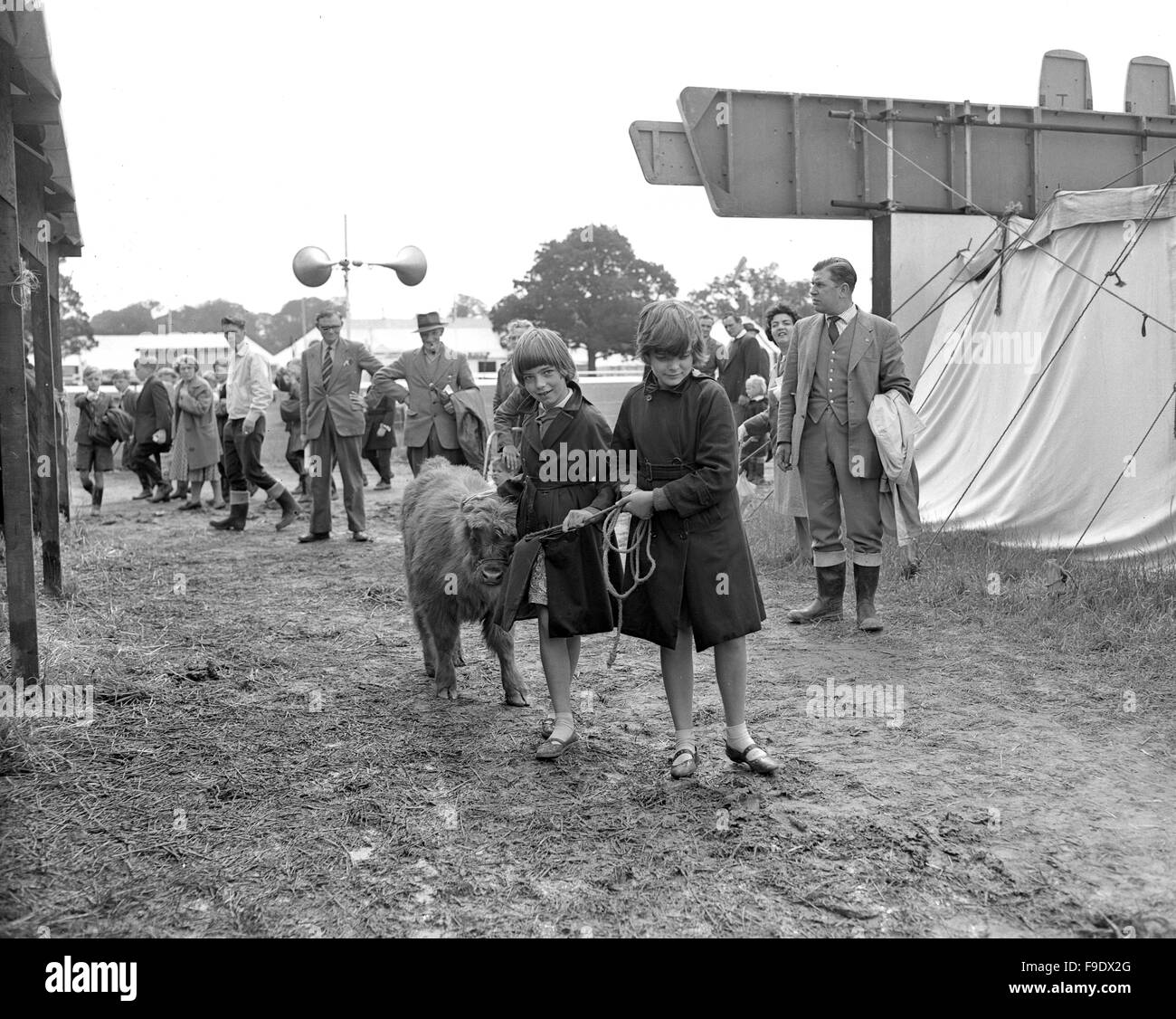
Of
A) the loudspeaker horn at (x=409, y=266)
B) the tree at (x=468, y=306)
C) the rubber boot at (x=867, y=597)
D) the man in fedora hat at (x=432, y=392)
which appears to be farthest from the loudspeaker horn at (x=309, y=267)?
the tree at (x=468, y=306)

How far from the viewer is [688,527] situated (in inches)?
160

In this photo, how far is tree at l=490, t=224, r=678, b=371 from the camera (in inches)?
2500

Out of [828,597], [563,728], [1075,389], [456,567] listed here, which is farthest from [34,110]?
[1075,389]

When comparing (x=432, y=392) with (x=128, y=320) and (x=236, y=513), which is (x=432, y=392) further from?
(x=128, y=320)

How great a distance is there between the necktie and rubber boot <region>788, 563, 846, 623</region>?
5.73 metres

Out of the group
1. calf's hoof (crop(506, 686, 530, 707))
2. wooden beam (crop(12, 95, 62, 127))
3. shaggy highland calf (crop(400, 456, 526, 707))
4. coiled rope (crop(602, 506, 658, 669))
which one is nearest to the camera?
coiled rope (crop(602, 506, 658, 669))

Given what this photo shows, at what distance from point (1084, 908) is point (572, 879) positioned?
1465mm

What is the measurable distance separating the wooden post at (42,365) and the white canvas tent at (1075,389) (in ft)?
22.5

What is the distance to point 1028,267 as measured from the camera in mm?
A: 9180

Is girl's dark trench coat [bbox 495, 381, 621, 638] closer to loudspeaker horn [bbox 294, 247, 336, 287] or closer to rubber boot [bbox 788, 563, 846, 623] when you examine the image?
rubber boot [bbox 788, 563, 846, 623]

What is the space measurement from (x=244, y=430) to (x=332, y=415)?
1188 millimetres

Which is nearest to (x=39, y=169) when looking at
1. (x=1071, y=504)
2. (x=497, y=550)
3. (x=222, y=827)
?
(x=497, y=550)

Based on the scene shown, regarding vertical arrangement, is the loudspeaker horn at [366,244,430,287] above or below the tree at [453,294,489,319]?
below

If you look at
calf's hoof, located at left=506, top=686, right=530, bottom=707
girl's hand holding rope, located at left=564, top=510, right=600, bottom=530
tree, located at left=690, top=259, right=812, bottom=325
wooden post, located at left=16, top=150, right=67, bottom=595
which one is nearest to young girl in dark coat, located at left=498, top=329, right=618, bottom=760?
girl's hand holding rope, located at left=564, top=510, right=600, bottom=530
